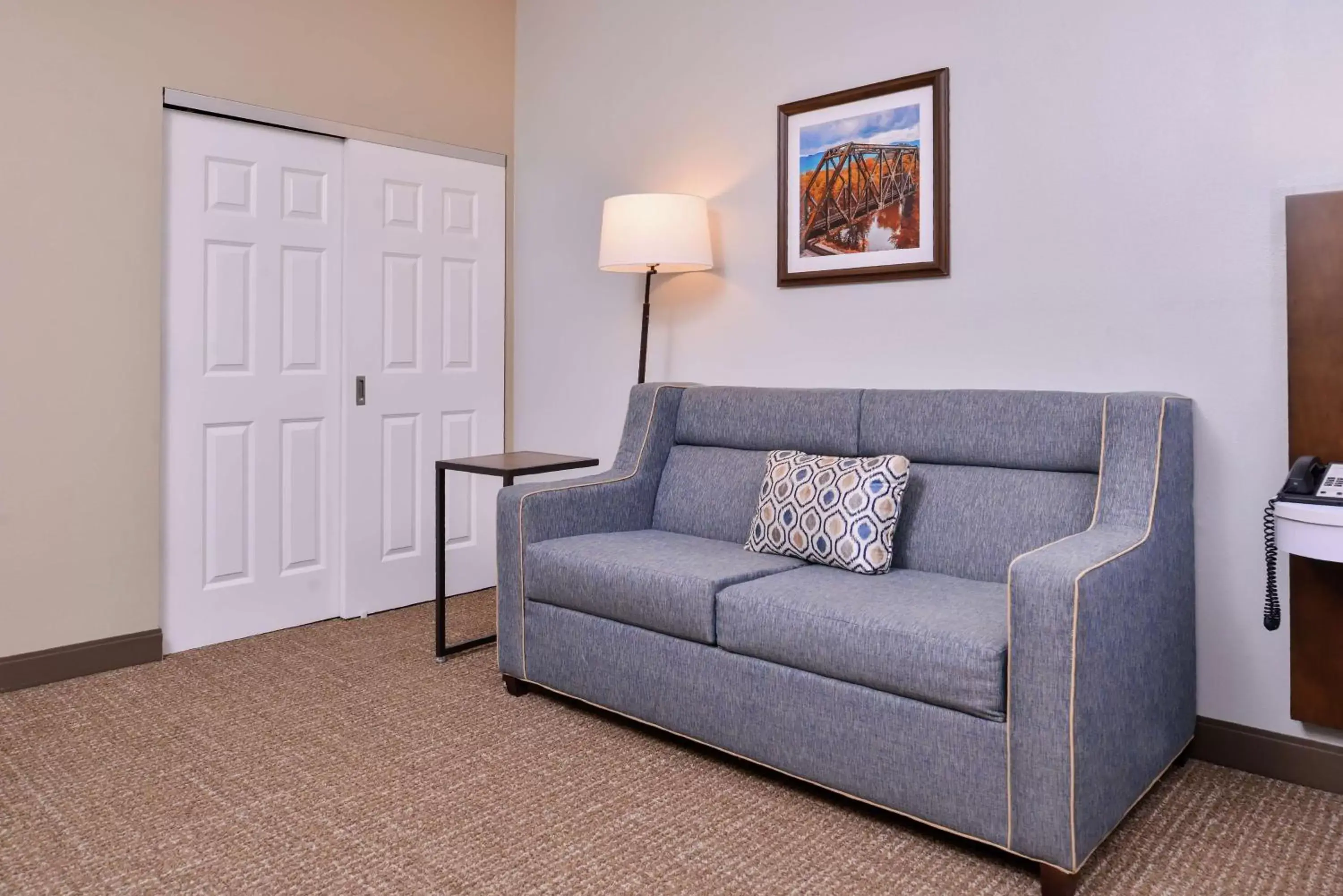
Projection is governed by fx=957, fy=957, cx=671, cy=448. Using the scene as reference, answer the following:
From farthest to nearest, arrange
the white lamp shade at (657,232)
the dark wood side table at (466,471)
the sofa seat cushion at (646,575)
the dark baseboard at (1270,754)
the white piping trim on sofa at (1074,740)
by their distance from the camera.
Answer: the white lamp shade at (657,232) → the dark wood side table at (466,471) → the sofa seat cushion at (646,575) → the dark baseboard at (1270,754) → the white piping trim on sofa at (1074,740)

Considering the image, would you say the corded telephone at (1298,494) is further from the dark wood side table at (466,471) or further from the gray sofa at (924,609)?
the dark wood side table at (466,471)

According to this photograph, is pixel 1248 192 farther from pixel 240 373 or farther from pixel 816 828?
pixel 240 373

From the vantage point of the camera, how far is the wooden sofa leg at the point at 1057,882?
175 centimetres

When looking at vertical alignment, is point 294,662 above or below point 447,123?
below

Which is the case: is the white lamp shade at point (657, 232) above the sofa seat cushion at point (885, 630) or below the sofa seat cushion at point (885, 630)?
above

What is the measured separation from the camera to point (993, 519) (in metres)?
2.46

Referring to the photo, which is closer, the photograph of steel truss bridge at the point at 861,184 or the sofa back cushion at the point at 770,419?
the sofa back cushion at the point at 770,419

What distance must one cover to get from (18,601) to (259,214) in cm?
149

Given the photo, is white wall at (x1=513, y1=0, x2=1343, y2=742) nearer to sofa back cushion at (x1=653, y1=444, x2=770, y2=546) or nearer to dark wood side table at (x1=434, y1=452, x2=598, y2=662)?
sofa back cushion at (x1=653, y1=444, x2=770, y2=546)

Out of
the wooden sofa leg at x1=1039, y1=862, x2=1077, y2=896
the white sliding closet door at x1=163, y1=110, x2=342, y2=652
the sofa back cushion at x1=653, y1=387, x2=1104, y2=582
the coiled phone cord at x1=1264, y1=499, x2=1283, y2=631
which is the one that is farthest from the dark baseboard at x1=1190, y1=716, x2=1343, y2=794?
the white sliding closet door at x1=163, y1=110, x2=342, y2=652

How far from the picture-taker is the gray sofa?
5.87 feet

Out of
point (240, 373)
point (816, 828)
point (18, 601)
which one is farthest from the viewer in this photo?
point (240, 373)

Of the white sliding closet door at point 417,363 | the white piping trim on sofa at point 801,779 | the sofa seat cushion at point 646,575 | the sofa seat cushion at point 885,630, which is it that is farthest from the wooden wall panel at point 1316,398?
the white sliding closet door at point 417,363

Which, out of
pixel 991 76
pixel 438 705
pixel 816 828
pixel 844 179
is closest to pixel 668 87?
pixel 844 179
